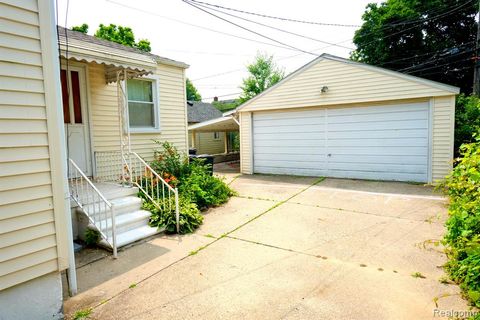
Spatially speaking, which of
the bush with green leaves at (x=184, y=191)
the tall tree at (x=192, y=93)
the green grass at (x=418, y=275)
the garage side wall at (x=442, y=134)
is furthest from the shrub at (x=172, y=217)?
the tall tree at (x=192, y=93)

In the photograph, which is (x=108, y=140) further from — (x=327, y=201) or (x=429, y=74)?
(x=429, y=74)

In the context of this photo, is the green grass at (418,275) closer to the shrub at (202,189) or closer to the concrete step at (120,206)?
the shrub at (202,189)

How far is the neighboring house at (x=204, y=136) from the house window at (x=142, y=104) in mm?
11931

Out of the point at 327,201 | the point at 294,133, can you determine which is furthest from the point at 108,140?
the point at 294,133

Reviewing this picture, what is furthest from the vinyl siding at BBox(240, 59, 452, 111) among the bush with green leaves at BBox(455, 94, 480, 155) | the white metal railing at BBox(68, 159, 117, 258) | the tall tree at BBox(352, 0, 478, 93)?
the tall tree at BBox(352, 0, 478, 93)

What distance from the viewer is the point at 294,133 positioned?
32.4ft

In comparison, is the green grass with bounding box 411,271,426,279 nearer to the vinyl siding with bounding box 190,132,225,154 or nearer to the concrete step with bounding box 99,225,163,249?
the concrete step with bounding box 99,225,163,249

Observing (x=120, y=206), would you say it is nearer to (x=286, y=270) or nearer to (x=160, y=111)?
(x=286, y=270)

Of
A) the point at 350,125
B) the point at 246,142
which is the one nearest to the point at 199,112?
the point at 246,142

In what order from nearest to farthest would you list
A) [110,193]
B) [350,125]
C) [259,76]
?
[110,193], [350,125], [259,76]

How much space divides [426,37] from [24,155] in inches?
881

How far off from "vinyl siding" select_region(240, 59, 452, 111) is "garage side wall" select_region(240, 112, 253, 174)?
23.9 inches

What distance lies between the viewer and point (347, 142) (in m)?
8.93

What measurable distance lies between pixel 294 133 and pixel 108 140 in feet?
20.3
